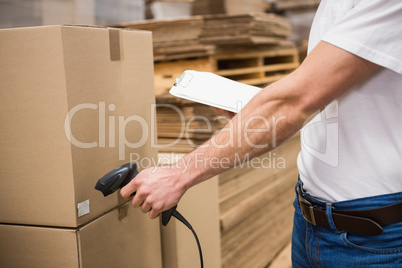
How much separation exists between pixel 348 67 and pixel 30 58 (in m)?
0.71

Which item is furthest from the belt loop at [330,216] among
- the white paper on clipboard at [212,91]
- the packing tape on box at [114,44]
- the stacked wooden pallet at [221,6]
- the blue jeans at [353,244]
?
the stacked wooden pallet at [221,6]

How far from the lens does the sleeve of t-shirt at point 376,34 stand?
80cm

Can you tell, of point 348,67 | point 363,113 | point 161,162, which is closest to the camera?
point 348,67

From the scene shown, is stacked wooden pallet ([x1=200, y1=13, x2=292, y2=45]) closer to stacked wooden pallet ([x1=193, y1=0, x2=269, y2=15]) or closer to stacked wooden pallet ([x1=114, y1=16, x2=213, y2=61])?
stacked wooden pallet ([x1=114, y1=16, x2=213, y2=61])

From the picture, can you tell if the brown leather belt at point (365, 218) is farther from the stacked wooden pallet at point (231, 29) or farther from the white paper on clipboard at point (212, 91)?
the stacked wooden pallet at point (231, 29)

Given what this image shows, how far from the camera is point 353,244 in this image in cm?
98

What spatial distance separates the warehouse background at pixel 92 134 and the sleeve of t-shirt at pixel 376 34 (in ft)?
1.99

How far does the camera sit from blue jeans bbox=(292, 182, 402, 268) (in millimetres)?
944

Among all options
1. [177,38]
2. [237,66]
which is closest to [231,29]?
[177,38]

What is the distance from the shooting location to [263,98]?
90 cm

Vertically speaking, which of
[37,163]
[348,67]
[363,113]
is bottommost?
[37,163]

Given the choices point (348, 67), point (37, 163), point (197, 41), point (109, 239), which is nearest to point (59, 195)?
point (37, 163)

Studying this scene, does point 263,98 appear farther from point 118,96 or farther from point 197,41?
point 197,41

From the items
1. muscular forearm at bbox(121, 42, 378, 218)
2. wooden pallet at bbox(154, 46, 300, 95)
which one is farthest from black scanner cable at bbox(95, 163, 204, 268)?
wooden pallet at bbox(154, 46, 300, 95)
